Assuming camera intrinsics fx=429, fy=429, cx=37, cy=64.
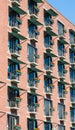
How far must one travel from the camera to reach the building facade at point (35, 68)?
147 feet

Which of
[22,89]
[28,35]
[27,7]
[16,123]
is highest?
[27,7]

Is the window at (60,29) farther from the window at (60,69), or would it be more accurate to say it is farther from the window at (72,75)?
the window at (72,75)

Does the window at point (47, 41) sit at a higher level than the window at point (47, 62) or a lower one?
higher

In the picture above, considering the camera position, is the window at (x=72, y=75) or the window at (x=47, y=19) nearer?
the window at (x=47, y=19)

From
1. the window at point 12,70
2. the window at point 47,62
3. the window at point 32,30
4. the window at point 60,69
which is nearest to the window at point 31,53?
the window at point 32,30

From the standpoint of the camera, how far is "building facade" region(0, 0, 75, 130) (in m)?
44.8

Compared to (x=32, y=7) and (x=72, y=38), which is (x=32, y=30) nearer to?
(x=32, y=7)

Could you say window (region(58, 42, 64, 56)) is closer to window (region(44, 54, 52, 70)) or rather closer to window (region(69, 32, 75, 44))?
window (region(44, 54, 52, 70))

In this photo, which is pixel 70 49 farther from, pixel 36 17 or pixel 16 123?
pixel 16 123

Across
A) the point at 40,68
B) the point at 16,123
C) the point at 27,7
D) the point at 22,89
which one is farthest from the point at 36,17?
the point at 16,123

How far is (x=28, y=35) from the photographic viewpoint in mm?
50344

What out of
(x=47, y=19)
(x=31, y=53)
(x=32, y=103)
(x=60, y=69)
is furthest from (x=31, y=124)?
(x=47, y=19)

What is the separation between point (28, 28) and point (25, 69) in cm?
545

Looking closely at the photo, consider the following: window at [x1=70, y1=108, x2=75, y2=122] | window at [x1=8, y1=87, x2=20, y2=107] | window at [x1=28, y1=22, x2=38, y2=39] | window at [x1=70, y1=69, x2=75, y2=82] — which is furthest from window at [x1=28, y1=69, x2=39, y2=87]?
window at [x1=70, y1=69, x2=75, y2=82]
